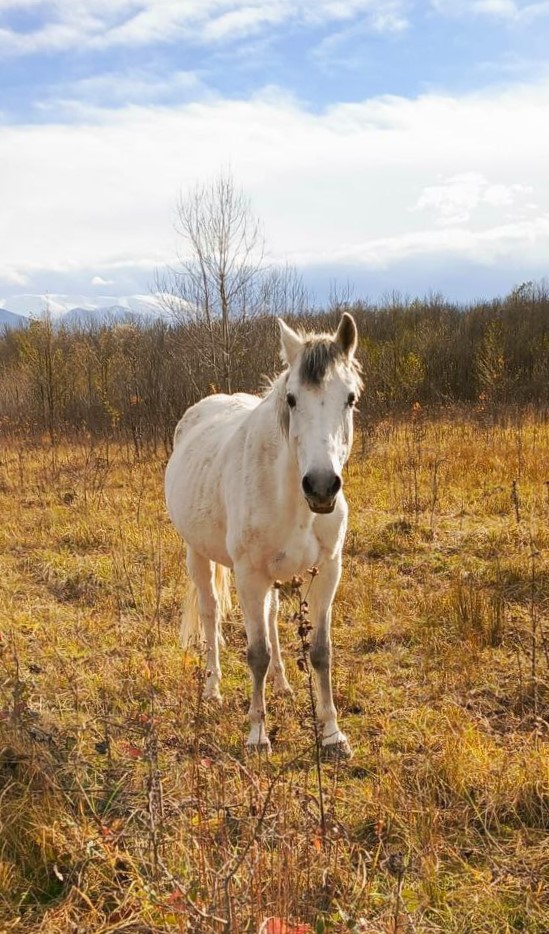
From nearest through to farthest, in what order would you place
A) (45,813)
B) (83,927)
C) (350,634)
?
(83,927)
(45,813)
(350,634)

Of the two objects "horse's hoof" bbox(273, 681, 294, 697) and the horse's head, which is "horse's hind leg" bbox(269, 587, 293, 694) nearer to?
"horse's hoof" bbox(273, 681, 294, 697)

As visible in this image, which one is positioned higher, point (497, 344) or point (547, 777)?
point (497, 344)

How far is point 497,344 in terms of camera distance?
2023 centimetres

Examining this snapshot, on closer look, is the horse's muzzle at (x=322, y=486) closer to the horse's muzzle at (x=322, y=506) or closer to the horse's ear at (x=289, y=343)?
the horse's muzzle at (x=322, y=506)

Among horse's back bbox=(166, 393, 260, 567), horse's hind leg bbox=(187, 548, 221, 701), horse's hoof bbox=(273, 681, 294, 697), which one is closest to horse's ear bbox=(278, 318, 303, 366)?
horse's back bbox=(166, 393, 260, 567)

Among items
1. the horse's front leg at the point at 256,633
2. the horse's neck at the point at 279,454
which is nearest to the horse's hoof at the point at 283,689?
the horse's front leg at the point at 256,633

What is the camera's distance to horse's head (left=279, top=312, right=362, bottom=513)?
233 cm

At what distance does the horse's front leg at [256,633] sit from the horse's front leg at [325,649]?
0.25m

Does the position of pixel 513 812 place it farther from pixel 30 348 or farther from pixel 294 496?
pixel 30 348

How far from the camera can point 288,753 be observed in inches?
123

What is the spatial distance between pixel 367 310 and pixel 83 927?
2641cm

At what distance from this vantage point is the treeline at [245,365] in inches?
568

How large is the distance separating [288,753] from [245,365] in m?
13.2

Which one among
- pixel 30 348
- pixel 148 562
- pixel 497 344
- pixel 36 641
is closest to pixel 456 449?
pixel 148 562
